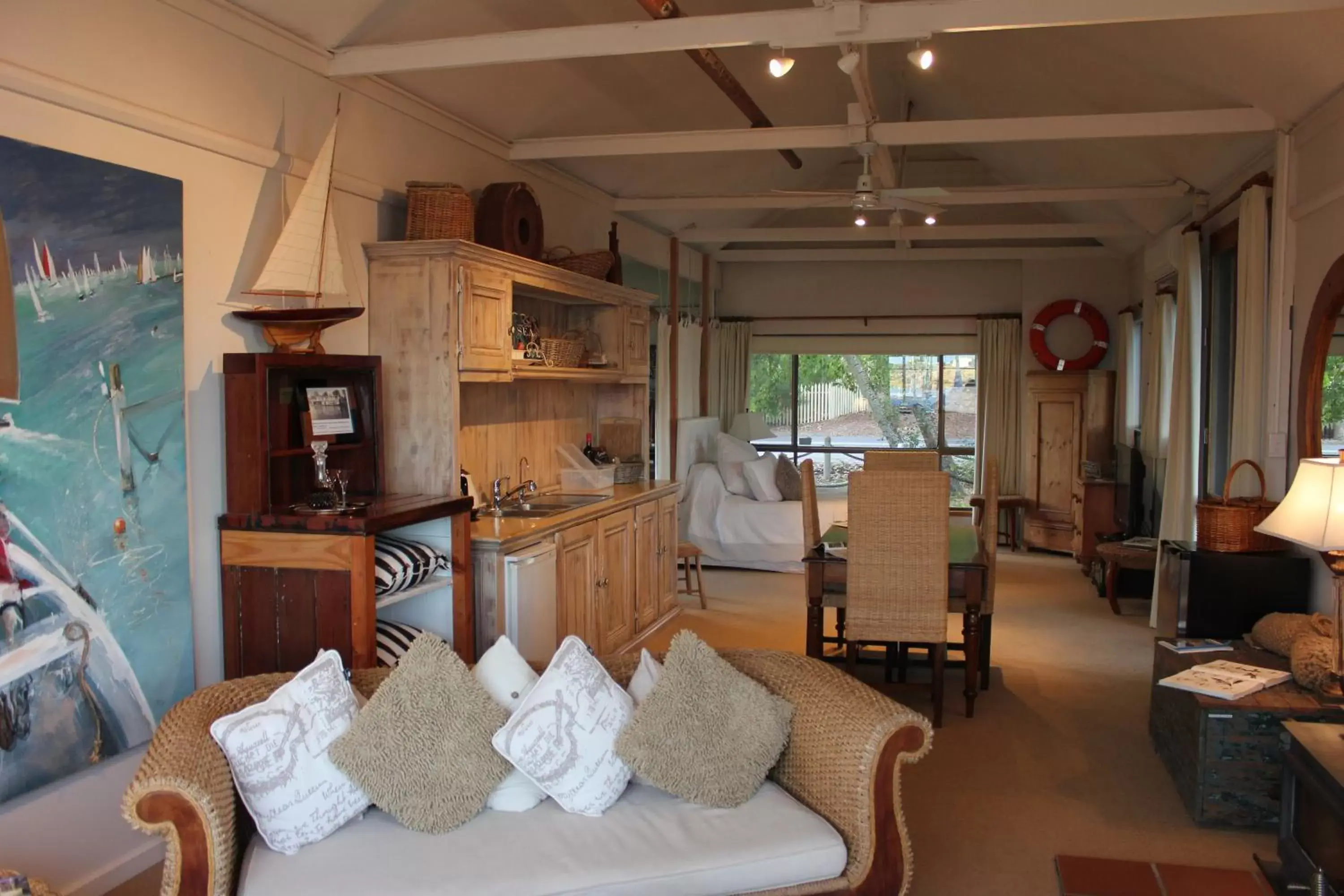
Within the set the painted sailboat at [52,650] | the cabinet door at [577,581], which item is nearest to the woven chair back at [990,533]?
the cabinet door at [577,581]

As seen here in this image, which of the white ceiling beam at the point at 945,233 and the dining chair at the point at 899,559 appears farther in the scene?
the white ceiling beam at the point at 945,233

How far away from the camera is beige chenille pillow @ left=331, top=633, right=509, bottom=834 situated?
2.41 m

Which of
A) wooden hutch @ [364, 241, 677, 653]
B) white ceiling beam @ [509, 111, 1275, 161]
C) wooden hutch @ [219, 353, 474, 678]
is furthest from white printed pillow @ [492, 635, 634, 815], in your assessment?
white ceiling beam @ [509, 111, 1275, 161]

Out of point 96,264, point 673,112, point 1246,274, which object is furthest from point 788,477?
point 96,264

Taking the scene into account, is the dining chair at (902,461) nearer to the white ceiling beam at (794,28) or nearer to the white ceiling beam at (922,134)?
the white ceiling beam at (922,134)

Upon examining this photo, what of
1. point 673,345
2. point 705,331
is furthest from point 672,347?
point 705,331

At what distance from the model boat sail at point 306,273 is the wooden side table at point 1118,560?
16.3 ft

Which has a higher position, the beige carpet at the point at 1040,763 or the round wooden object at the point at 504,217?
the round wooden object at the point at 504,217

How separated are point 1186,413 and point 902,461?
159 cm

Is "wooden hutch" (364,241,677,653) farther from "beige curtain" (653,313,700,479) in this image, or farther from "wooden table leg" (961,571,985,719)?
"wooden table leg" (961,571,985,719)

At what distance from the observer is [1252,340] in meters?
4.80

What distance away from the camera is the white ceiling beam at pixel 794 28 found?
127 inches

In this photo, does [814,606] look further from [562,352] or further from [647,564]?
[562,352]

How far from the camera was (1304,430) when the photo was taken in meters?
4.30
